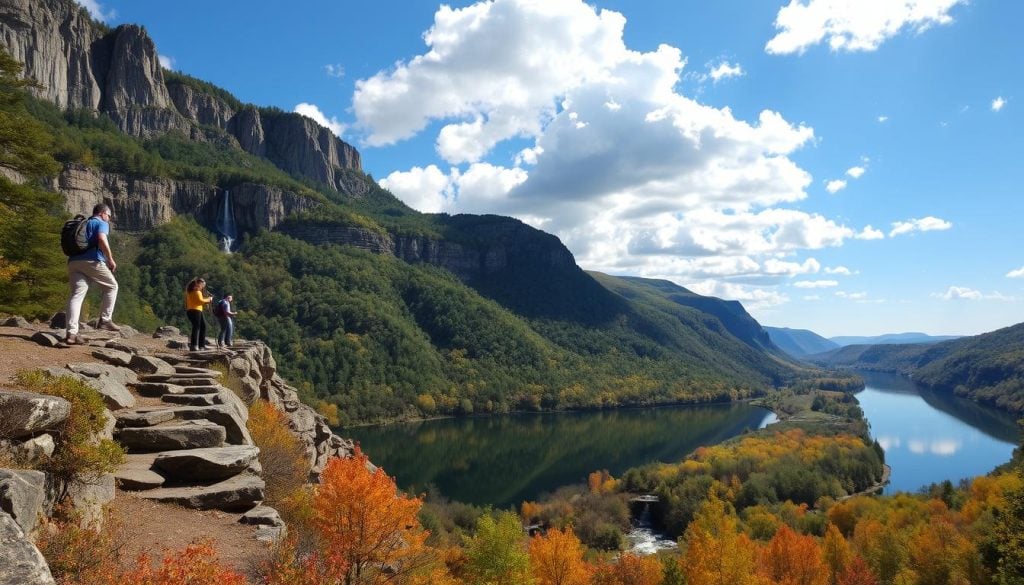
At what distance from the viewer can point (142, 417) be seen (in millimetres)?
9422

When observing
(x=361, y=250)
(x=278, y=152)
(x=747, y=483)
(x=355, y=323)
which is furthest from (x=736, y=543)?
(x=278, y=152)

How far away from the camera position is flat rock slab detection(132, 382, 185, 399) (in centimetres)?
1150

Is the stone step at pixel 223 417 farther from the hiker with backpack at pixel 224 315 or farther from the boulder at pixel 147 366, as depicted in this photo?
the hiker with backpack at pixel 224 315

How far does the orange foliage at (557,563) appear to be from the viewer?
32.5 metres

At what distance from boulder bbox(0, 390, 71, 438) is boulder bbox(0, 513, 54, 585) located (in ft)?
6.75

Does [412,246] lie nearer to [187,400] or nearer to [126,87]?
[126,87]

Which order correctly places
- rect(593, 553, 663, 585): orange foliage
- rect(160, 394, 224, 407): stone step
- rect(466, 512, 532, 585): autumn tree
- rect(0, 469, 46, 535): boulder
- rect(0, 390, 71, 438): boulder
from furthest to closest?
rect(593, 553, 663, 585): orange foliage < rect(466, 512, 532, 585): autumn tree < rect(160, 394, 224, 407): stone step < rect(0, 390, 71, 438): boulder < rect(0, 469, 46, 535): boulder

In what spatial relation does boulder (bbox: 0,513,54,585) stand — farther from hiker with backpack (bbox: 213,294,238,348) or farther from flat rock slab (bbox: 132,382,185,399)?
hiker with backpack (bbox: 213,294,238,348)

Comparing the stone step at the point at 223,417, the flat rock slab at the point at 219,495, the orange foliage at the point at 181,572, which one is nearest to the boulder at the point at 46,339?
the stone step at the point at 223,417

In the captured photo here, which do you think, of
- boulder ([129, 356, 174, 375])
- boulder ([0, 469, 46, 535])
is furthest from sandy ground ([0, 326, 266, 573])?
boulder ([129, 356, 174, 375])

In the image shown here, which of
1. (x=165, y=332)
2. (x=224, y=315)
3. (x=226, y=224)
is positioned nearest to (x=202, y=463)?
(x=224, y=315)

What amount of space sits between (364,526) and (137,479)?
228 inches

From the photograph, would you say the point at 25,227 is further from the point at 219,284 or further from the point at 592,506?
the point at 219,284

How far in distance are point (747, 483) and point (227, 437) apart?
6759cm
